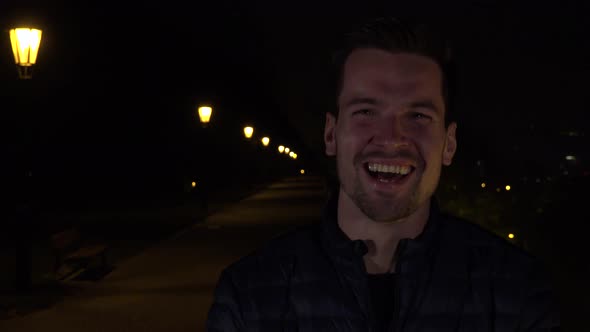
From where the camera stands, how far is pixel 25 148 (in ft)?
39.2

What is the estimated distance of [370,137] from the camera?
7.61ft

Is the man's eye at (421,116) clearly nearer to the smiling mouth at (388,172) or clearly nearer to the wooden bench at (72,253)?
the smiling mouth at (388,172)

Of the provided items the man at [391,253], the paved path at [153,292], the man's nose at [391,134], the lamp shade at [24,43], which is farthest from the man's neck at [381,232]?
the lamp shade at [24,43]

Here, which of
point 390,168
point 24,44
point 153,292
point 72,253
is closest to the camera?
point 390,168

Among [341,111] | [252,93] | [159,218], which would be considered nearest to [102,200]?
[159,218]

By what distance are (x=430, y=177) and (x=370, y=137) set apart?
0.72 feet

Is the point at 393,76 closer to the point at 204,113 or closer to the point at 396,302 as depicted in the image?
the point at 396,302

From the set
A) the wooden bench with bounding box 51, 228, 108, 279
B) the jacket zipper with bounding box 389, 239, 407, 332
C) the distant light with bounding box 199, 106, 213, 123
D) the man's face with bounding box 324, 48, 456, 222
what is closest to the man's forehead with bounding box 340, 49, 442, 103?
the man's face with bounding box 324, 48, 456, 222

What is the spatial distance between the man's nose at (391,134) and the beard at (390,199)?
0.04 metres

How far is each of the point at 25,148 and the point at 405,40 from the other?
10.6 meters

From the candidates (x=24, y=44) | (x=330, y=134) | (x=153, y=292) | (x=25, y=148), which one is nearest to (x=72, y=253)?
(x=25, y=148)

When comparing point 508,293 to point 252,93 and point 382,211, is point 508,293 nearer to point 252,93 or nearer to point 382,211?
point 382,211

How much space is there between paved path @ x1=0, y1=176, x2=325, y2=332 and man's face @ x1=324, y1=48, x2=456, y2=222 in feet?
22.9

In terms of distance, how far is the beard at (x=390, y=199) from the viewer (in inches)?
90.6
